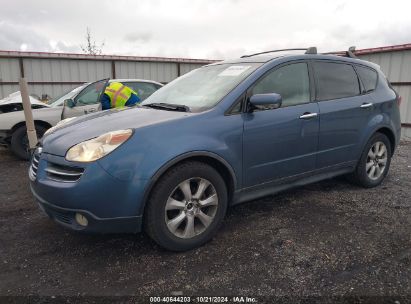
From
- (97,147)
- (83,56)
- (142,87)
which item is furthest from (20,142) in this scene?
(83,56)

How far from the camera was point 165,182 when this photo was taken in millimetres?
2559

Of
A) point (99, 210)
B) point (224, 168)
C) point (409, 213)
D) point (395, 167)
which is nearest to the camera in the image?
point (99, 210)

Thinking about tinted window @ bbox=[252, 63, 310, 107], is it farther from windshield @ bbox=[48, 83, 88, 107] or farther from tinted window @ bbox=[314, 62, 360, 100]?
windshield @ bbox=[48, 83, 88, 107]

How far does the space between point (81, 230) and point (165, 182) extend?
706 millimetres

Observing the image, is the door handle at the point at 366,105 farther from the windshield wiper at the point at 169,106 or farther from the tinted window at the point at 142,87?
the tinted window at the point at 142,87

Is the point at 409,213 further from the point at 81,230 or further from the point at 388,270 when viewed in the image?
the point at 81,230

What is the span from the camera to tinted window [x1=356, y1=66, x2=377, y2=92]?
4.09m

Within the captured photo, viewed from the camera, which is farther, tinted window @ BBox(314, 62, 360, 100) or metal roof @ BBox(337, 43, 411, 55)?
metal roof @ BBox(337, 43, 411, 55)

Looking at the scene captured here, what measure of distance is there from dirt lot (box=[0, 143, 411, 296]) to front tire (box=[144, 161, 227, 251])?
0.46 feet

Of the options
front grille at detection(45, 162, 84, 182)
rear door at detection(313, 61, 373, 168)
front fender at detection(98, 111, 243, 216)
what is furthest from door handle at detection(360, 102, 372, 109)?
front grille at detection(45, 162, 84, 182)

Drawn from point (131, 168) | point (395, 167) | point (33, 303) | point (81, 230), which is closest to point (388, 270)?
point (131, 168)

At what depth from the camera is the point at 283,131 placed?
3.20 m

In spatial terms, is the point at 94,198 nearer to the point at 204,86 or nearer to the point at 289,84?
the point at 204,86

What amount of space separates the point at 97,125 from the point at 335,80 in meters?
2.61
